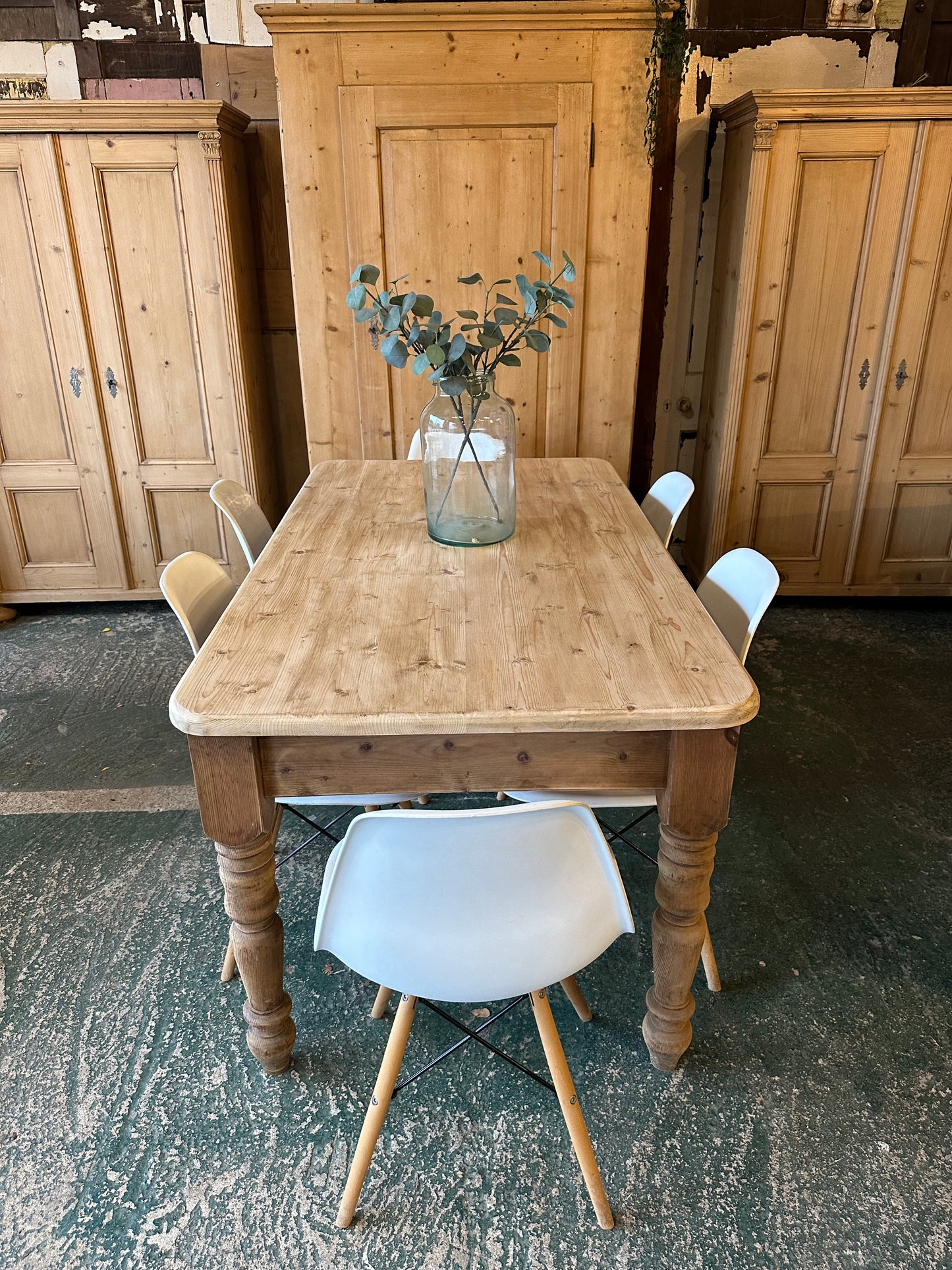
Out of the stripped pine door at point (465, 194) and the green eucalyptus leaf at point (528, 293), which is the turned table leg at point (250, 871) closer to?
the green eucalyptus leaf at point (528, 293)

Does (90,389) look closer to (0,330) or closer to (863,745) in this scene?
(0,330)

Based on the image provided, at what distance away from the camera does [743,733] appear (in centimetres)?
287

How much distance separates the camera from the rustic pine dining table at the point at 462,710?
1354 mm

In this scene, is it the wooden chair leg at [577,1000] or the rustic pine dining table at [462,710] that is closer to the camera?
the rustic pine dining table at [462,710]

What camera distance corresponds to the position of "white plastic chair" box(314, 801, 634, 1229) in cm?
108

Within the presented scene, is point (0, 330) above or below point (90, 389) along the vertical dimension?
above

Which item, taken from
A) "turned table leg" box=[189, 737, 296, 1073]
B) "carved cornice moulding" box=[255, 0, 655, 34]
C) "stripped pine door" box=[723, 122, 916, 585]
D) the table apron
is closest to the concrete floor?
"turned table leg" box=[189, 737, 296, 1073]

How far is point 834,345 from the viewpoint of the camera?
341 cm

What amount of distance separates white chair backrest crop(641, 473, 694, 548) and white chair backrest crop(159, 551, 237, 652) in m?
1.16

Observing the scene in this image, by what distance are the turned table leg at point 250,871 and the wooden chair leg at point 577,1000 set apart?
1.77 feet

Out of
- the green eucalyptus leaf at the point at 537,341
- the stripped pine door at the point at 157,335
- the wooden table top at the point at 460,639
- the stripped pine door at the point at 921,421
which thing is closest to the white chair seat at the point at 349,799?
the wooden table top at the point at 460,639

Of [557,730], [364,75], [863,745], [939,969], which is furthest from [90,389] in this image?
[939,969]

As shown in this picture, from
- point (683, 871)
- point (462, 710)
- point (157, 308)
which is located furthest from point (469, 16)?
point (683, 871)

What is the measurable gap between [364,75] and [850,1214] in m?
3.30
